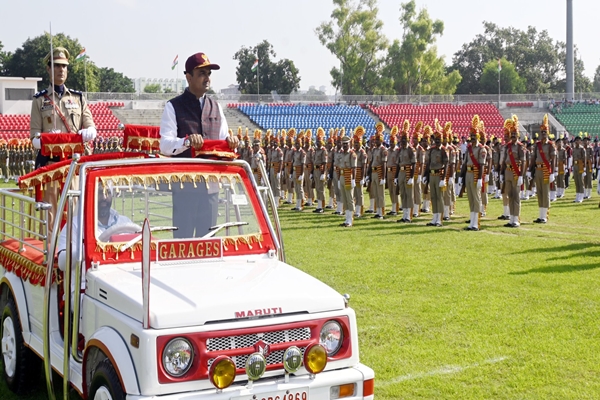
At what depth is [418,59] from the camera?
7988 centimetres

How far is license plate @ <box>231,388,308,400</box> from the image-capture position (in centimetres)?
429

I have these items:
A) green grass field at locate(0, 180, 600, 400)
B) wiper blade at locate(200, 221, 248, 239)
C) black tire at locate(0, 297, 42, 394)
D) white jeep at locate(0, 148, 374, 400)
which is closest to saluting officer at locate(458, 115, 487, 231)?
green grass field at locate(0, 180, 600, 400)

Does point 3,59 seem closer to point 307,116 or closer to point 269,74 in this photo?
point 269,74

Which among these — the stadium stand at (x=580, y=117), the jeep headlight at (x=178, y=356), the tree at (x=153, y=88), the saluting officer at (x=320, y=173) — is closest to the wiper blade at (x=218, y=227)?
the jeep headlight at (x=178, y=356)

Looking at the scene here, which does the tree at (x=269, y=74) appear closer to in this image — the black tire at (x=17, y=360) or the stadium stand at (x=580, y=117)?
the stadium stand at (x=580, y=117)

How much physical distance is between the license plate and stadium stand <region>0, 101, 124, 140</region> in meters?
44.3

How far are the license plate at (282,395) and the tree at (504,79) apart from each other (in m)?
92.6

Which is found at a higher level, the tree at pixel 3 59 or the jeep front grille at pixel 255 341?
the tree at pixel 3 59

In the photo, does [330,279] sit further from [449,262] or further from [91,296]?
[91,296]

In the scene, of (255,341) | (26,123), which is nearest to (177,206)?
(255,341)

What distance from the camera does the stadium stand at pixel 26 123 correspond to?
158ft

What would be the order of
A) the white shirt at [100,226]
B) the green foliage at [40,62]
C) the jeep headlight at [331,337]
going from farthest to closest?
1. the green foliage at [40,62]
2. the white shirt at [100,226]
3. the jeep headlight at [331,337]

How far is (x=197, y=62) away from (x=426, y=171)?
13290 mm

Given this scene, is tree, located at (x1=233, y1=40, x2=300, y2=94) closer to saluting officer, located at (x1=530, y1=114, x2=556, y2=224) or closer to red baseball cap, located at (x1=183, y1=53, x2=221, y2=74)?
saluting officer, located at (x1=530, y1=114, x2=556, y2=224)
